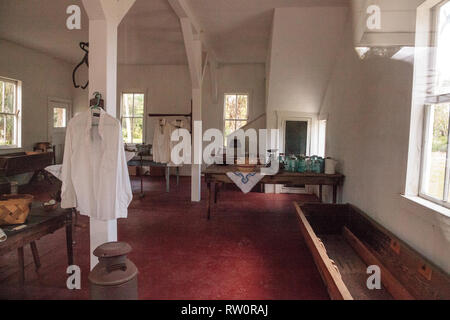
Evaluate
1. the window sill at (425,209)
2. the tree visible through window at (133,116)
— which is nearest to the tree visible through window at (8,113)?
the tree visible through window at (133,116)

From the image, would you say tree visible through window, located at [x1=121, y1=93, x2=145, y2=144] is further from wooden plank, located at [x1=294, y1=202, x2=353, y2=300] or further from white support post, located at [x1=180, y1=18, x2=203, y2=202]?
wooden plank, located at [x1=294, y1=202, x2=353, y2=300]

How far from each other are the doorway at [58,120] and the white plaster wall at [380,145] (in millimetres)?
7444

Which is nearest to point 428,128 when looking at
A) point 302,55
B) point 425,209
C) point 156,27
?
point 425,209

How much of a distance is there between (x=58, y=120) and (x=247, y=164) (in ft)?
21.4

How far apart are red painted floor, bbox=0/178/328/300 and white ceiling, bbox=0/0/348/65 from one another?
3.37 meters

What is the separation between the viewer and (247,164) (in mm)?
5234

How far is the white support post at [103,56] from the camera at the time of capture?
7.83ft

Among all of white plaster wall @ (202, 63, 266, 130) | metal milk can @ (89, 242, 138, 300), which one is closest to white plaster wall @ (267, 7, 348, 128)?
white plaster wall @ (202, 63, 266, 130)

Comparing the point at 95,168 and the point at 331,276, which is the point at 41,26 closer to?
the point at 95,168

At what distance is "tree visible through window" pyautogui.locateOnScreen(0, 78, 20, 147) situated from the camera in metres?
7.05

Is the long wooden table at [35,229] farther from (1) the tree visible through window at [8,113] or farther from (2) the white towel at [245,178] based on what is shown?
(1) the tree visible through window at [8,113]

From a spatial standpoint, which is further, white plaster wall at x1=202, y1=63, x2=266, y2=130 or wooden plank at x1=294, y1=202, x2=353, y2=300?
white plaster wall at x1=202, y1=63, x2=266, y2=130

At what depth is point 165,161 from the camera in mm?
6895
